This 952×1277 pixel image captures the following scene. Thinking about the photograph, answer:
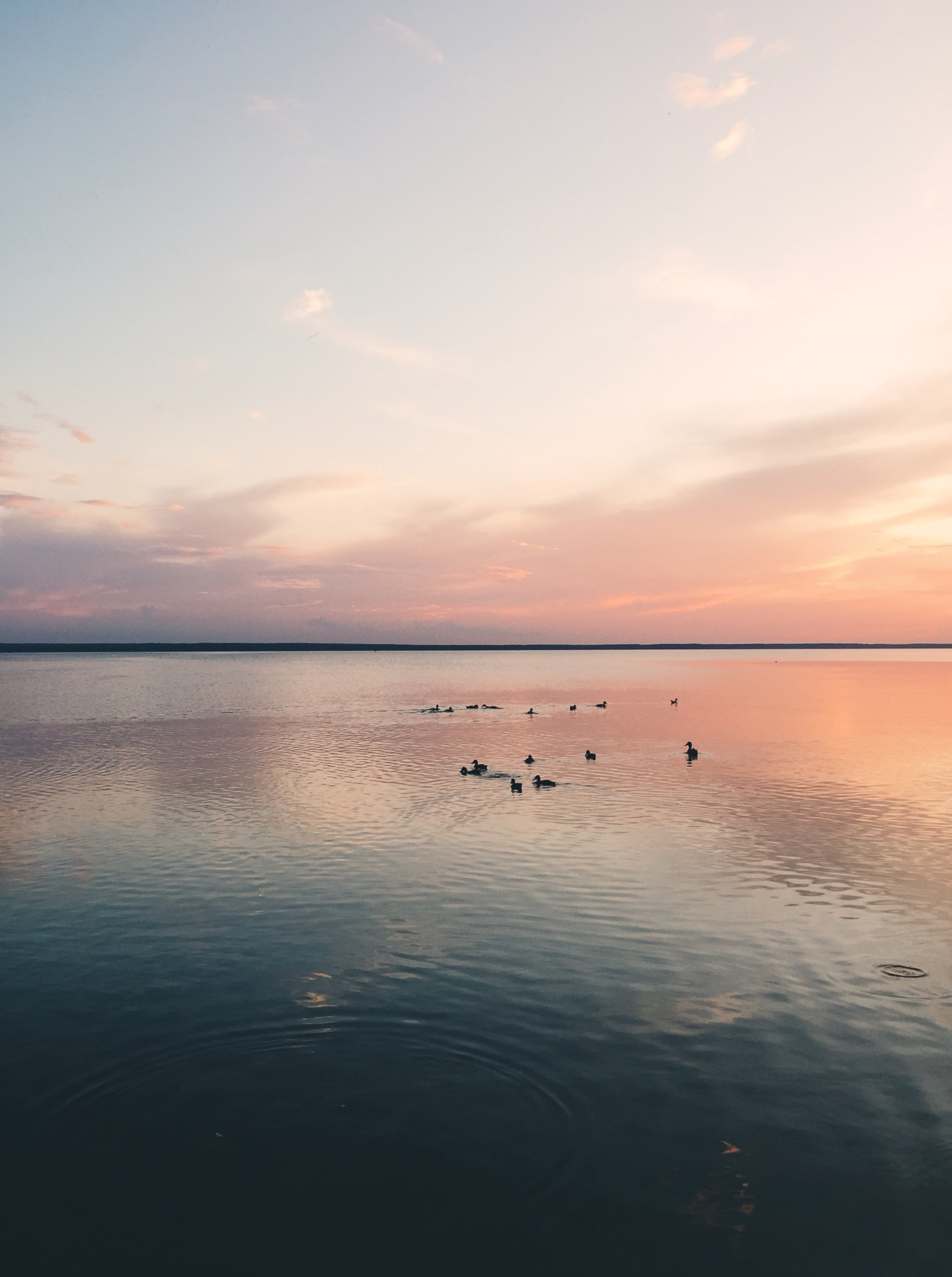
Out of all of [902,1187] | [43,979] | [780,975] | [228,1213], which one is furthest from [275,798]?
[902,1187]

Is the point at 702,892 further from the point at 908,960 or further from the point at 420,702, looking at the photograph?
the point at 420,702

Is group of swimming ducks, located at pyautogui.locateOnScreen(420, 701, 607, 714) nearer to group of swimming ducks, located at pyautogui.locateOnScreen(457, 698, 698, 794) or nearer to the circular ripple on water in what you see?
group of swimming ducks, located at pyautogui.locateOnScreen(457, 698, 698, 794)

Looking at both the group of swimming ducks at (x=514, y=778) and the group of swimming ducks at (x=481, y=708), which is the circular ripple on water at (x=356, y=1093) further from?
the group of swimming ducks at (x=481, y=708)

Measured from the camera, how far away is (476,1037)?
631 inches

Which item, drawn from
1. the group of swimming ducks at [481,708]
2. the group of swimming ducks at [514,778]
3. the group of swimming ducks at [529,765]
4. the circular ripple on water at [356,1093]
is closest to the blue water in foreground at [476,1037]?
the circular ripple on water at [356,1093]

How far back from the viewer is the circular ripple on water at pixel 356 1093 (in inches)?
500

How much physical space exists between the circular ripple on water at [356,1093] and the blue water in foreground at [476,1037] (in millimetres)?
55

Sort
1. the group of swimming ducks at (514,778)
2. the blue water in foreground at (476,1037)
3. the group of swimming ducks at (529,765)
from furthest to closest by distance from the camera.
Result: the group of swimming ducks at (529,765) < the group of swimming ducks at (514,778) < the blue water in foreground at (476,1037)

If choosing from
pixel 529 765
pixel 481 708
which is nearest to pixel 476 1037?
pixel 529 765

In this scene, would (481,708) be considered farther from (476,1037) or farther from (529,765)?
(476,1037)

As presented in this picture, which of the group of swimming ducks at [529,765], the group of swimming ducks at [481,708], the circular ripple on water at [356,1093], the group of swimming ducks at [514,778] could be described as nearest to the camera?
the circular ripple on water at [356,1093]

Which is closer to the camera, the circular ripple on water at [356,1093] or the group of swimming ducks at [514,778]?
the circular ripple on water at [356,1093]

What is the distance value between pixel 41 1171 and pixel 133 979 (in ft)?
23.9

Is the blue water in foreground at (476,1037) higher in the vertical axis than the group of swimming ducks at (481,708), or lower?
lower
